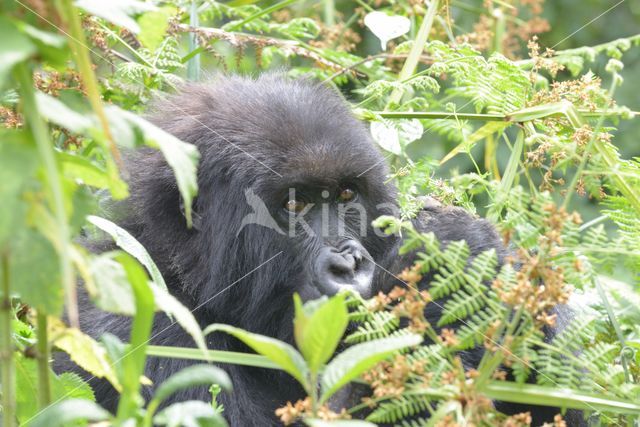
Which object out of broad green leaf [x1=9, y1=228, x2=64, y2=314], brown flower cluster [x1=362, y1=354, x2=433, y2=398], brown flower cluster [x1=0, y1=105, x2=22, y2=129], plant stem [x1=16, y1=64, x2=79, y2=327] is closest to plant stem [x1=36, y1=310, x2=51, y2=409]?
broad green leaf [x1=9, y1=228, x2=64, y2=314]

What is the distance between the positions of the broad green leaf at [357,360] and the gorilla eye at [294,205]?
156 cm

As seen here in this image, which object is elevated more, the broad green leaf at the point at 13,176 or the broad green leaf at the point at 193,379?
the broad green leaf at the point at 13,176

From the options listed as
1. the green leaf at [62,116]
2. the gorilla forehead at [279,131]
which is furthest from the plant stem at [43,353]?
the gorilla forehead at [279,131]

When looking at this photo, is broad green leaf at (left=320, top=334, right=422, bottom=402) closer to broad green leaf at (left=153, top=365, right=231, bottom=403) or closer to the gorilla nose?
broad green leaf at (left=153, top=365, right=231, bottom=403)

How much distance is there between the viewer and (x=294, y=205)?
2.90 m

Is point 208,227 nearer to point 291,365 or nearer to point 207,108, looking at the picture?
point 207,108

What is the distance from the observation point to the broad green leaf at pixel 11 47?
3.51 feet

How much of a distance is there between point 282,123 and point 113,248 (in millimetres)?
688

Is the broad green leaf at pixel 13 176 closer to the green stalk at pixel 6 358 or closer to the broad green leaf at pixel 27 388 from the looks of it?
the green stalk at pixel 6 358

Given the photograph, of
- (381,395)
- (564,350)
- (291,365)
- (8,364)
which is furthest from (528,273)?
(8,364)

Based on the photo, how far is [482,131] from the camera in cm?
271

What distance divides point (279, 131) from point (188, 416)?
1.76 m

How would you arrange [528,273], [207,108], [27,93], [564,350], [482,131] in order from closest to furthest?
[27,93] < [528,273] < [564,350] < [482,131] < [207,108]

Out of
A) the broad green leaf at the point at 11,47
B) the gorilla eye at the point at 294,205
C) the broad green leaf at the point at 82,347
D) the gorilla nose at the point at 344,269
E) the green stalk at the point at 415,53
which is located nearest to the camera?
the broad green leaf at the point at 11,47
